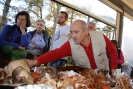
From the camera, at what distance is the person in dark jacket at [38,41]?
3.22m

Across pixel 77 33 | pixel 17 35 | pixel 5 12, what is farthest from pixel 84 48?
pixel 5 12

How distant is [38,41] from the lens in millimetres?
3338

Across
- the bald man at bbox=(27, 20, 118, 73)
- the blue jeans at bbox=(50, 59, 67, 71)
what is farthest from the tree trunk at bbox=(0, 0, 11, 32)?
the bald man at bbox=(27, 20, 118, 73)

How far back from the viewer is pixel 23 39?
9.32ft

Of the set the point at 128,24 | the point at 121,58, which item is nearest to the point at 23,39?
the point at 121,58

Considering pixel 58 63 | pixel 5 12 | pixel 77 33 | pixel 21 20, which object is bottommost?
pixel 58 63

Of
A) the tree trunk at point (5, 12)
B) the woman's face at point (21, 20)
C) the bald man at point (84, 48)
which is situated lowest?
the bald man at point (84, 48)

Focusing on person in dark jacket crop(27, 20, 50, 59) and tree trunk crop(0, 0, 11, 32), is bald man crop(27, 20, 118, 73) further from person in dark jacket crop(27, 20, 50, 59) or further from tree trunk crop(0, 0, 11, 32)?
tree trunk crop(0, 0, 11, 32)

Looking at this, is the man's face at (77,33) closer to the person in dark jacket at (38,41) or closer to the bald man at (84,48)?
the bald man at (84,48)

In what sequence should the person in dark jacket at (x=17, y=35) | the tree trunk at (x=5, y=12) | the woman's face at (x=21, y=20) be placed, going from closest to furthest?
the person in dark jacket at (x=17, y=35) → the woman's face at (x=21, y=20) → the tree trunk at (x=5, y=12)

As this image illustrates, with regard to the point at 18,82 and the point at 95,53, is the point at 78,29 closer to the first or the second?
the point at 95,53

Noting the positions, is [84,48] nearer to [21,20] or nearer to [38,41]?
[21,20]

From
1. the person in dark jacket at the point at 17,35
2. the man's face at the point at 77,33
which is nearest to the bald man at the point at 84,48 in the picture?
the man's face at the point at 77,33

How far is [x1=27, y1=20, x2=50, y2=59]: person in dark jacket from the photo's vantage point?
322 centimetres
